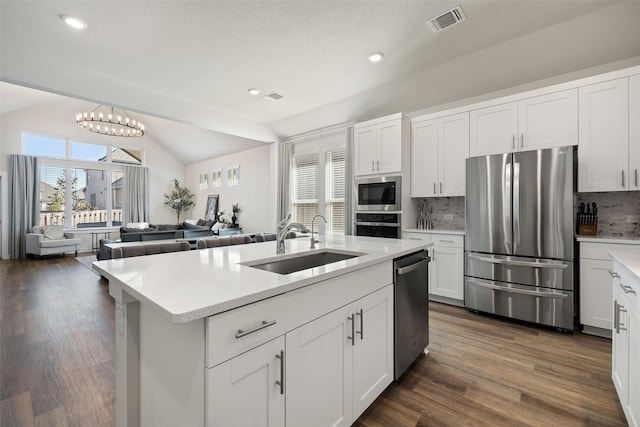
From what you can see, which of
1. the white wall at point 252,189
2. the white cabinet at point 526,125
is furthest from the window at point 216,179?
the white cabinet at point 526,125

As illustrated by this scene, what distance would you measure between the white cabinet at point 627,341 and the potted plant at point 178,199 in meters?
10.8

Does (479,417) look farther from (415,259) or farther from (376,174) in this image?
(376,174)

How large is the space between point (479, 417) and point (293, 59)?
3.73 meters

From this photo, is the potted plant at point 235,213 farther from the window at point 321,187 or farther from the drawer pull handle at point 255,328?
the drawer pull handle at point 255,328

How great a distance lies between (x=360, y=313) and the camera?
5.10ft

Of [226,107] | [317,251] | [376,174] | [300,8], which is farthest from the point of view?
[226,107]

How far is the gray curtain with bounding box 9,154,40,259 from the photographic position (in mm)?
6941

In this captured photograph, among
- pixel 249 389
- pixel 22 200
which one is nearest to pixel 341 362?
pixel 249 389

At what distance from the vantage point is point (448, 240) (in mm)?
3533

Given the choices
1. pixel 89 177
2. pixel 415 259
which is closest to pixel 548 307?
pixel 415 259

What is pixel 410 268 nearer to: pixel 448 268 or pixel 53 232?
pixel 448 268

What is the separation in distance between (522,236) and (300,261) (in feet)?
8.06

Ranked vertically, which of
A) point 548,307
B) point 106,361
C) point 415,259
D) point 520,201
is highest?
point 520,201

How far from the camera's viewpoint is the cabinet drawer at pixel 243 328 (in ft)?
2.91
